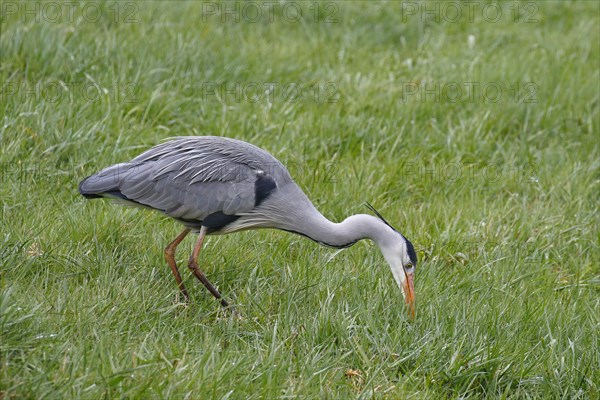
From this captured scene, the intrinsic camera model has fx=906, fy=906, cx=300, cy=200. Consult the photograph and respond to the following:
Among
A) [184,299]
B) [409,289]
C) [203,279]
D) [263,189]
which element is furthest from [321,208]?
[184,299]

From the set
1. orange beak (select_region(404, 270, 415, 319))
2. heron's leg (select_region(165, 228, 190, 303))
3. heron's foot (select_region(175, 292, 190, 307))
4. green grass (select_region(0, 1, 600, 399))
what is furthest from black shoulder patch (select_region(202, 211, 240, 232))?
orange beak (select_region(404, 270, 415, 319))

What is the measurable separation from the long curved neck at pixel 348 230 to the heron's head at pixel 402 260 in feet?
0.07

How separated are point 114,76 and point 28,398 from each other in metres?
4.23

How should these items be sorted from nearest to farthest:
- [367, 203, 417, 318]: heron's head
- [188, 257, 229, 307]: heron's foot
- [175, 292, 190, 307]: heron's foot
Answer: [175, 292, 190, 307]: heron's foot → [188, 257, 229, 307]: heron's foot → [367, 203, 417, 318]: heron's head

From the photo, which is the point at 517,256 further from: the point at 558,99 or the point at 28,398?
the point at 28,398

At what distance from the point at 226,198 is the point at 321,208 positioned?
122cm

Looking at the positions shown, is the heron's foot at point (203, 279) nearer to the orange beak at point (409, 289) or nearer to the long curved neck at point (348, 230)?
the long curved neck at point (348, 230)


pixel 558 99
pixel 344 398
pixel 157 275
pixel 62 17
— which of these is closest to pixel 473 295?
pixel 344 398

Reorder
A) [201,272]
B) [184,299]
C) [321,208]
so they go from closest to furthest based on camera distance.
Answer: [184,299], [201,272], [321,208]

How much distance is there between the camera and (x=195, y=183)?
5719 millimetres

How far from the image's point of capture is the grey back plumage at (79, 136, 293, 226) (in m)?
5.66

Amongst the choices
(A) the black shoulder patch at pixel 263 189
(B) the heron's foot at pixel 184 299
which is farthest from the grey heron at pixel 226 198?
(B) the heron's foot at pixel 184 299

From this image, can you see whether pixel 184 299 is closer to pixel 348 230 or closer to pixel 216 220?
pixel 216 220

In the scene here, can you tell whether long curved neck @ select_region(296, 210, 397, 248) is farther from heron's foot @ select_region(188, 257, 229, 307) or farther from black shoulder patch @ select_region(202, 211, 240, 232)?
heron's foot @ select_region(188, 257, 229, 307)
